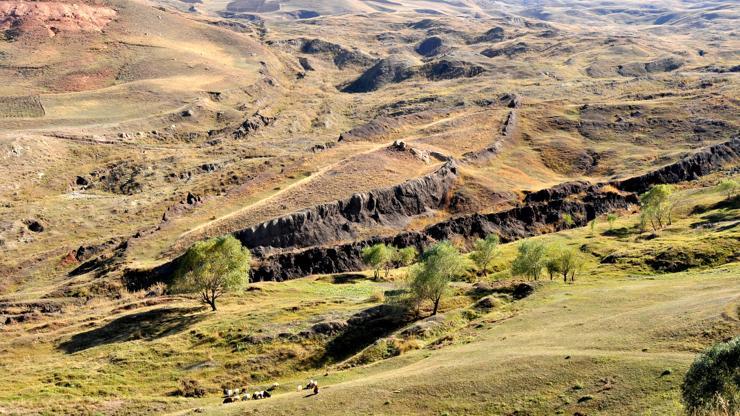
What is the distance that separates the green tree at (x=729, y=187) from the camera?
107 meters

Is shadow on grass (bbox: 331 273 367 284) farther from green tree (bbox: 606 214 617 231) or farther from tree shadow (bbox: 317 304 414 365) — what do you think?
green tree (bbox: 606 214 617 231)

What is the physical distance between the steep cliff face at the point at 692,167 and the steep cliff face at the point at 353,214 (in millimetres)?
40749

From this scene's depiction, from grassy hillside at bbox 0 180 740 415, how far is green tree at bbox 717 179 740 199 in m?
25.9

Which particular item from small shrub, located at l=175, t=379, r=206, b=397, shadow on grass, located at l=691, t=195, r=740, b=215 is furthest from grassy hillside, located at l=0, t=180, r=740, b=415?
shadow on grass, located at l=691, t=195, r=740, b=215

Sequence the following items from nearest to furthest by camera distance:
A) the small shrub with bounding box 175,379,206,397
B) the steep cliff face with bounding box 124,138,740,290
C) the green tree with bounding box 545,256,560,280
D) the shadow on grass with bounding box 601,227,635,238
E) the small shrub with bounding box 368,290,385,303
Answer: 1. the small shrub with bounding box 175,379,206,397
2. the small shrub with bounding box 368,290,385,303
3. the green tree with bounding box 545,256,560,280
4. the steep cliff face with bounding box 124,138,740,290
5. the shadow on grass with bounding box 601,227,635,238

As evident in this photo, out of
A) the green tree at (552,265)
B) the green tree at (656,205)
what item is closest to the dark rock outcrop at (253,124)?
the green tree at (656,205)

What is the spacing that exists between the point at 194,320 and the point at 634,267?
58.7 metres

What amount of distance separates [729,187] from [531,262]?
188 feet

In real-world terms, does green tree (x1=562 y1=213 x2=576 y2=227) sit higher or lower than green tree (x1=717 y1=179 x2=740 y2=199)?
lower

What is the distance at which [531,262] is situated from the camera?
2982 inches

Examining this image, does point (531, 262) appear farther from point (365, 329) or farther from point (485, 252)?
point (365, 329)

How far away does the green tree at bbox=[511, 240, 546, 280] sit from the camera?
75.8 metres

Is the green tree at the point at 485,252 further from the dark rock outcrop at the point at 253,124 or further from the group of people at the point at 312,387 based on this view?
the dark rock outcrop at the point at 253,124

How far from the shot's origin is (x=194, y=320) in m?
65.4
